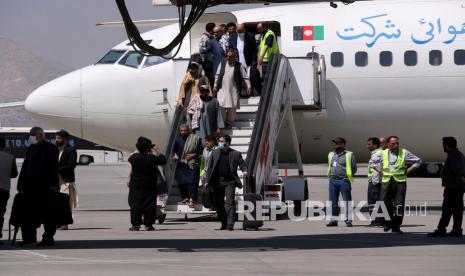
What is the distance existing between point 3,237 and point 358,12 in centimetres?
1042

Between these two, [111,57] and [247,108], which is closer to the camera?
[247,108]

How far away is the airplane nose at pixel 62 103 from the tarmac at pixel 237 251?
460cm

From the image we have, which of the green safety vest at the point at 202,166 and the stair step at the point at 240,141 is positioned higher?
the stair step at the point at 240,141

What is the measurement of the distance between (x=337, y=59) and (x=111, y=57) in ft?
17.5

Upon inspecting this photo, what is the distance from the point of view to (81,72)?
2825cm

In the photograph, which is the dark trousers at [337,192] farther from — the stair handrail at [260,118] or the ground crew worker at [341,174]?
the stair handrail at [260,118]

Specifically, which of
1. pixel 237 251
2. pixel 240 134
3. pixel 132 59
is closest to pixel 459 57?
pixel 240 134

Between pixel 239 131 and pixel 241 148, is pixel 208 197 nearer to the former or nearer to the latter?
pixel 241 148

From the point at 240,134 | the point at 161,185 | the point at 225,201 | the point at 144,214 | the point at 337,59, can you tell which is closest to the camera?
the point at 144,214

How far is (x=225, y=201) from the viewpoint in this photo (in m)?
21.2

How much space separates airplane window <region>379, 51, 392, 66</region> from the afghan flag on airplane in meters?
1.30

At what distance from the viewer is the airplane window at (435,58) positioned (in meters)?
26.8

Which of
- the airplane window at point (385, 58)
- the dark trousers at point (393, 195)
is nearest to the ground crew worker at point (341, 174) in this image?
the dark trousers at point (393, 195)

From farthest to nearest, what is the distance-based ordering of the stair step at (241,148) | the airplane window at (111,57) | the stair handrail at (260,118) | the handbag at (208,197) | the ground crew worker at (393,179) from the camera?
the airplane window at (111,57)
the stair step at (241,148)
the stair handrail at (260,118)
the handbag at (208,197)
the ground crew worker at (393,179)
